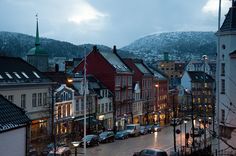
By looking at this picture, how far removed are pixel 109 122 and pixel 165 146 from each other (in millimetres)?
22701

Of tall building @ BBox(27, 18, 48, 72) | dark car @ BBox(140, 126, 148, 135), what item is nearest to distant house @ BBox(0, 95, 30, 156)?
dark car @ BBox(140, 126, 148, 135)

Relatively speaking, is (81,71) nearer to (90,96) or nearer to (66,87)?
(90,96)

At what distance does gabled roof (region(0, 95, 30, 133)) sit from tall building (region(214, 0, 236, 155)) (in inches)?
971

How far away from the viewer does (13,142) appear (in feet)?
60.6

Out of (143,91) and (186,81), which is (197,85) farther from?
(143,91)

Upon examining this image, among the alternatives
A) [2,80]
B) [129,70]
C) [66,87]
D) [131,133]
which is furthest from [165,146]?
[129,70]

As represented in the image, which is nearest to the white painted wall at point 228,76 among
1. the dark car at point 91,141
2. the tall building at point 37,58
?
the dark car at point 91,141

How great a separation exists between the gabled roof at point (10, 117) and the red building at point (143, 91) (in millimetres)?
71324

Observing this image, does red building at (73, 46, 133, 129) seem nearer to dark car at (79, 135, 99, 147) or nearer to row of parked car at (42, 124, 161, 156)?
row of parked car at (42, 124, 161, 156)

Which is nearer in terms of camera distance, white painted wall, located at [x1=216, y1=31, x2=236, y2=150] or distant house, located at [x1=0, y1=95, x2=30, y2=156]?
distant house, located at [x1=0, y1=95, x2=30, y2=156]

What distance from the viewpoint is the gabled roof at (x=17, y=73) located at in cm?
5214

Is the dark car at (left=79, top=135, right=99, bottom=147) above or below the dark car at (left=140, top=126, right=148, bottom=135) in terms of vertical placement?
above

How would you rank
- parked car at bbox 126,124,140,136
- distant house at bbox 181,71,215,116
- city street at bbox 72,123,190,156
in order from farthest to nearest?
distant house at bbox 181,71,215,116 → parked car at bbox 126,124,140,136 → city street at bbox 72,123,190,156

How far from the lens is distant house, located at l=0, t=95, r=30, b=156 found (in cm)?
1778
